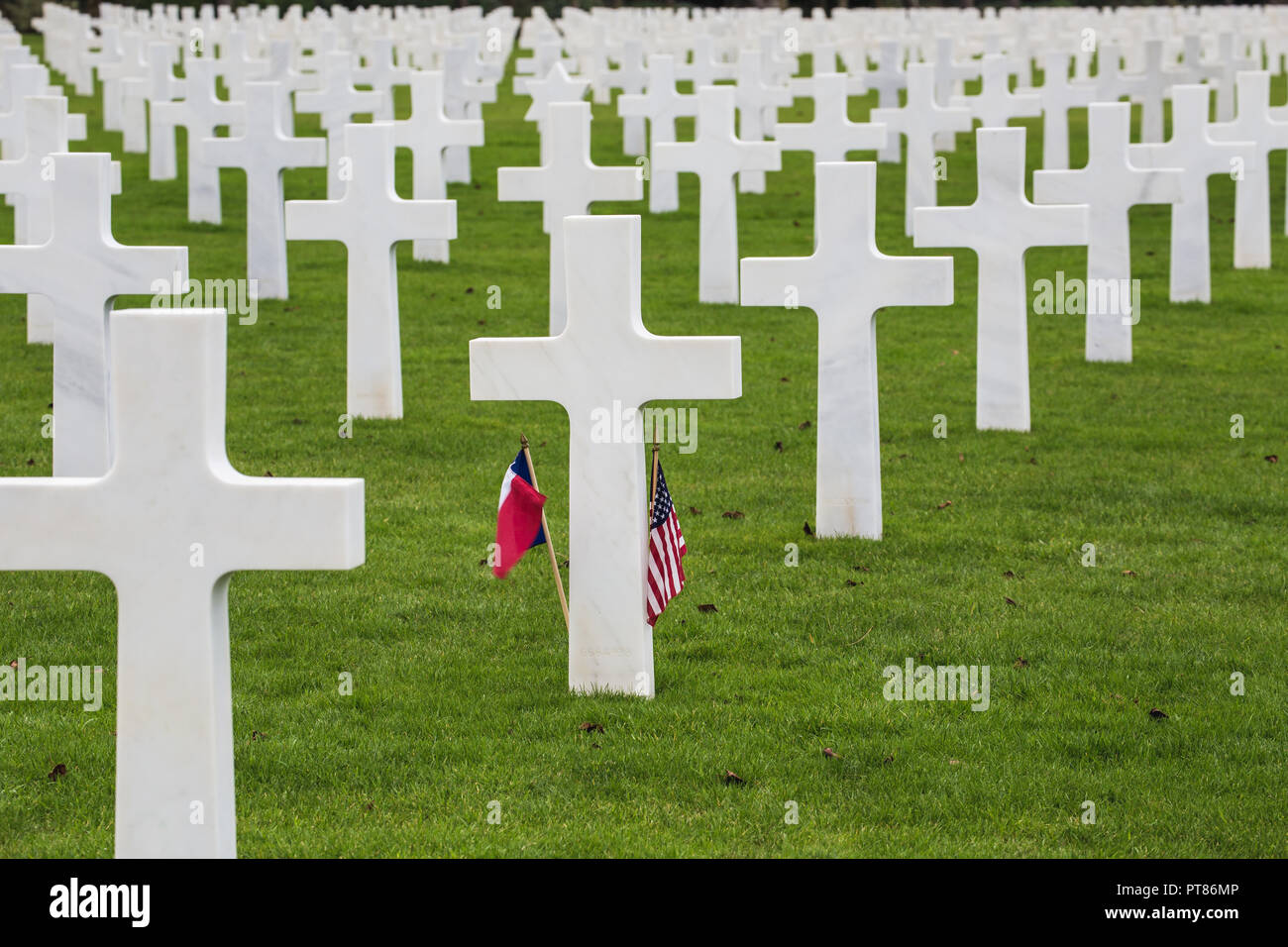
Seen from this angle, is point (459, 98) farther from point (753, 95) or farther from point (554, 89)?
point (753, 95)

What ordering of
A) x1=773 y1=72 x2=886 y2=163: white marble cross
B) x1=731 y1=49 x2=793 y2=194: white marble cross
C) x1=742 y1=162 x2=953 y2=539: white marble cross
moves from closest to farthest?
x1=742 y1=162 x2=953 y2=539: white marble cross → x1=773 y1=72 x2=886 y2=163: white marble cross → x1=731 y1=49 x2=793 y2=194: white marble cross

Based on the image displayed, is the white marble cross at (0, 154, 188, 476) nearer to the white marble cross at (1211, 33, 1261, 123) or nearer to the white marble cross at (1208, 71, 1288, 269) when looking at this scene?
the white marble cross at (1208, 71, 1288, 269)

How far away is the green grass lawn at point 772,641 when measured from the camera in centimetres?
548

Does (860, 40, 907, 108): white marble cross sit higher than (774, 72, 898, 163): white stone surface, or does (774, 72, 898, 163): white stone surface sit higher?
(860, 40, 907, 108): white marble cross

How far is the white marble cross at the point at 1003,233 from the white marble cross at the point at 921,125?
747 cm

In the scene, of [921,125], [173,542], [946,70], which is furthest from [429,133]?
[173,542]

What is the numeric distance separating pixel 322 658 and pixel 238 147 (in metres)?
8.45

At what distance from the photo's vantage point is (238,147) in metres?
14.4

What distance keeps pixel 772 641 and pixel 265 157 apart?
864cm

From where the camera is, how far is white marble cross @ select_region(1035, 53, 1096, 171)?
21750 mm

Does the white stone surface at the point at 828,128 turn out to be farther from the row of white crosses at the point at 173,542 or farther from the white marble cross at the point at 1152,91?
the row of white crosses at the point at 173,542

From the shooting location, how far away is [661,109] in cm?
1864

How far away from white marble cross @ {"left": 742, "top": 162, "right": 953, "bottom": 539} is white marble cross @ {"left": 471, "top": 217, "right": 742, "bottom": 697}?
6.94ft

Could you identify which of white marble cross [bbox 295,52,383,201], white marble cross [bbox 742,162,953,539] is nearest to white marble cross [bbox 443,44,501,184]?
white marble cross [bbox 295,52,383,201]
